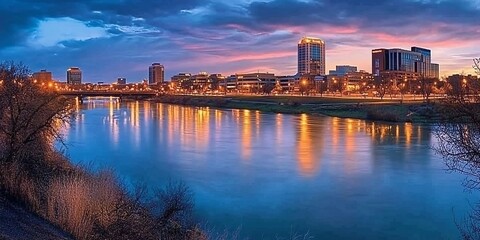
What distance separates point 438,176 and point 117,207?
1817cm

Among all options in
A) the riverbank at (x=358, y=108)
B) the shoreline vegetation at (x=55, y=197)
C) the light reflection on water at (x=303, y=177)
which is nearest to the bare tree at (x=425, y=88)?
the riverbank at (x=358, y=108)

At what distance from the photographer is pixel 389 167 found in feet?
93.9

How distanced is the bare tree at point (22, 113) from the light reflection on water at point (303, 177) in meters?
6.26

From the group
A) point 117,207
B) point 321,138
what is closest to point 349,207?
point 117,207

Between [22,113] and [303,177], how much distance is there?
45.1ft

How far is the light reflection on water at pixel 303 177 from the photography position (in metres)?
17.0

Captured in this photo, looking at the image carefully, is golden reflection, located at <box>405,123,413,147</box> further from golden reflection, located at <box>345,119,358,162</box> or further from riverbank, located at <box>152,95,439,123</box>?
golden reflection, located at <box>345,119,358,162</box>

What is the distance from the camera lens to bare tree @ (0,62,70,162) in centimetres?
1720

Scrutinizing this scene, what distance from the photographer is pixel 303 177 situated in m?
25.5

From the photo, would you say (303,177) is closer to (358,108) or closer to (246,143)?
(246,143)

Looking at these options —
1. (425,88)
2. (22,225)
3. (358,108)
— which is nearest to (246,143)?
(22,225)

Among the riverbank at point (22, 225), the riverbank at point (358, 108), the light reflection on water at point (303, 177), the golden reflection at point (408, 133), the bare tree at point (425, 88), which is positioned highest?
Result: the bare tree at point (425, 88)

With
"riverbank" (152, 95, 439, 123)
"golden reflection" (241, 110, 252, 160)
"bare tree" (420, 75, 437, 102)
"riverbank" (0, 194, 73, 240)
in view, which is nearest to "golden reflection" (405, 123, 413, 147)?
"riverbank" (152, 95, 439, 123)

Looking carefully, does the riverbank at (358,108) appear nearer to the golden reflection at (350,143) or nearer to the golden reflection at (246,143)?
the golden reflection at (350,143)
